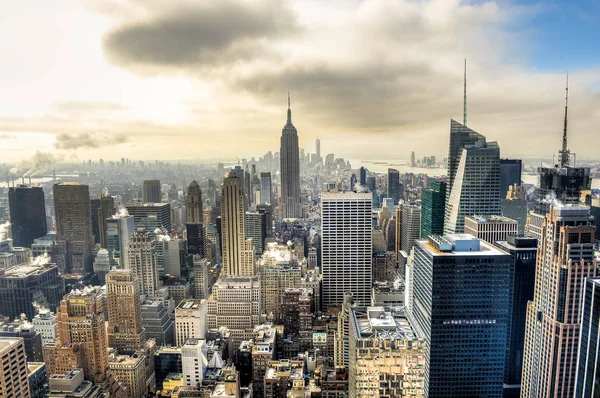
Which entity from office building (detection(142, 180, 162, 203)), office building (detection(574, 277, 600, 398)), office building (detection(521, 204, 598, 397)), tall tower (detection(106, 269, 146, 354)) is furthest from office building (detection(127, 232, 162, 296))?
office building (detection(574, 277, 600, 398))

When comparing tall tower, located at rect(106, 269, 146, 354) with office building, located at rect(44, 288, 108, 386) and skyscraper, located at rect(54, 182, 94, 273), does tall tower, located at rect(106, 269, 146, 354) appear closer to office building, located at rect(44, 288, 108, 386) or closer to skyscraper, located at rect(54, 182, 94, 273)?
office building, located at rect(44, 288, 108, 386)

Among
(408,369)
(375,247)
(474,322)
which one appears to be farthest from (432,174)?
(408,369)

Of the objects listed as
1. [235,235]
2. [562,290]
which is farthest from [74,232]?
[562,290]

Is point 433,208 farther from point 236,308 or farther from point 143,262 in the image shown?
point 143,262

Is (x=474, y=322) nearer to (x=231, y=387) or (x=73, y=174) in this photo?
(x=231, y=387)

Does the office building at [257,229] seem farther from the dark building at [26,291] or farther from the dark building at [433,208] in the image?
the dark building at [26,291]

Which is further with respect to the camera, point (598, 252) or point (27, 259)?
point (27, 259)
